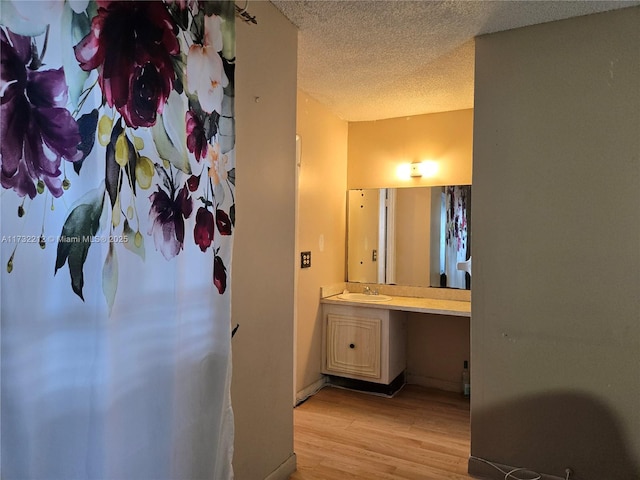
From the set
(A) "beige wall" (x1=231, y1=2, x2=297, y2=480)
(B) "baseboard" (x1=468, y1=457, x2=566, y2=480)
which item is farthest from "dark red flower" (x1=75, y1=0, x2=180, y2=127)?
(B) "baseboard" (x1=468, y1=457, x2=566, y2=480)

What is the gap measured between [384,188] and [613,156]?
2010mm

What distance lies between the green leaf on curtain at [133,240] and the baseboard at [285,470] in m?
1.43

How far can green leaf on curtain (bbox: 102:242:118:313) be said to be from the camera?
1.11m

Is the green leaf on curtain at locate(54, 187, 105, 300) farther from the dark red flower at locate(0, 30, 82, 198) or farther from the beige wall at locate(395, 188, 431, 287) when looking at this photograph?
the beige wall at locate(395, 188, 431, 287)

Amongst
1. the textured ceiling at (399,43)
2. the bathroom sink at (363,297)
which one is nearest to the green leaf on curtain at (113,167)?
the textured ceiling at (399,43)

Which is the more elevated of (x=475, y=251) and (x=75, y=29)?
(x=75, y=29)

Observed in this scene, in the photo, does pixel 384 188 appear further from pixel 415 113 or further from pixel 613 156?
pixel 613 156

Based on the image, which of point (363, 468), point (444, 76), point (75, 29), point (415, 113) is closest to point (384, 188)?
point (415, 113)

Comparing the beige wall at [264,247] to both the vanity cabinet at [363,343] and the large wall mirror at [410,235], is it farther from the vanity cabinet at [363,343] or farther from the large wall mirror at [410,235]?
the large wall mirror at [410,235]

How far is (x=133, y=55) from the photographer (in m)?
1.18

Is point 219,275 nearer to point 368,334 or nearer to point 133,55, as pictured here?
point 133,55

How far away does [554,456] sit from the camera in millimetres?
2104

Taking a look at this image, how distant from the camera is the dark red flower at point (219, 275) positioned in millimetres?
1536

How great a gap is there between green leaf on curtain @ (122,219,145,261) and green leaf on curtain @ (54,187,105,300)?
9 centimetres
